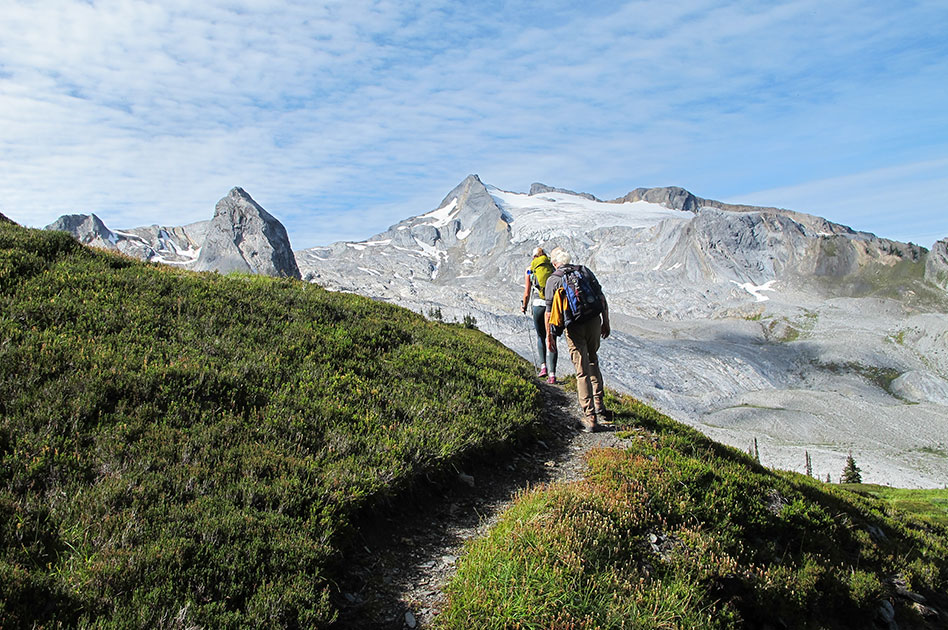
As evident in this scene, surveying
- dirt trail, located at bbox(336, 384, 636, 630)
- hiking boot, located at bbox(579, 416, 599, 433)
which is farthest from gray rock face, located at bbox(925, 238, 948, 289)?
dirt trail, located at bbox(336, 384, 636, 630)

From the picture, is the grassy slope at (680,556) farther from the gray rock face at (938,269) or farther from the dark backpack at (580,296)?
the gray rock face at (938,269)

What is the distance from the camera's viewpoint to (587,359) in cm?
1108

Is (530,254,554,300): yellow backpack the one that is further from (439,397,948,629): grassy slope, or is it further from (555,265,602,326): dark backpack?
(439,397,948,629): grassy slope

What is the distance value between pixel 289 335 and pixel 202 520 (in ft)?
19.0

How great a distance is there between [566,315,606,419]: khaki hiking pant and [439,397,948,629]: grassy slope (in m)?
1.11

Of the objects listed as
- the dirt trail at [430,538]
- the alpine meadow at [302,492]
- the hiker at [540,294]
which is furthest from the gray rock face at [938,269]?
the dirt trail at [430,538]

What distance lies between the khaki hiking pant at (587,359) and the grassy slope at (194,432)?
135 cm

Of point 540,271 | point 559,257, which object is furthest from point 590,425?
point 540,271

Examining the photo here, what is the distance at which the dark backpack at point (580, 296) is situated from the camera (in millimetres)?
10641

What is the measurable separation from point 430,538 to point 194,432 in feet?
11.9

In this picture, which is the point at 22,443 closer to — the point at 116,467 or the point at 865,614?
the point at 116,467

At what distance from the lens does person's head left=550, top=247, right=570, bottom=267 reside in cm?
1155

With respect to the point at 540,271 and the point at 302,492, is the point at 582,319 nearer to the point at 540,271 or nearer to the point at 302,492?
the point at 540,271

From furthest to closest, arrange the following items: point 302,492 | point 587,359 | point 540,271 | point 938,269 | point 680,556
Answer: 1. point 938,269
2. point 540,271
3. point 587,359
4. point 680,556
5. point 302,492
